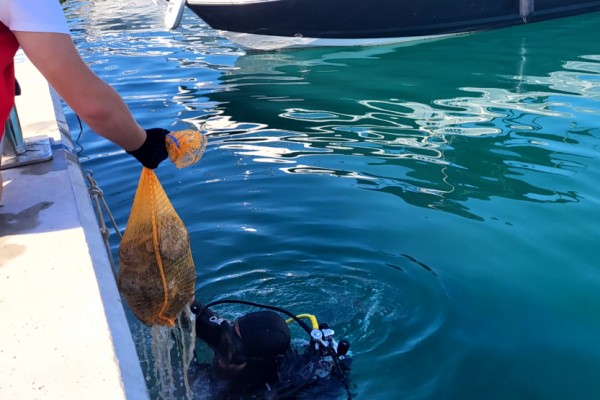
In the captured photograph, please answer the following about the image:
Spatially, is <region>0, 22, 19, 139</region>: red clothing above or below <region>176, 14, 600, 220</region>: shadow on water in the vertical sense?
above

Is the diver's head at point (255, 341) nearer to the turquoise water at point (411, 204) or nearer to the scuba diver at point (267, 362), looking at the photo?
the scuba diver at point (267, 362)

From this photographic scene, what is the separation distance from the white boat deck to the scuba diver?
0.74 m

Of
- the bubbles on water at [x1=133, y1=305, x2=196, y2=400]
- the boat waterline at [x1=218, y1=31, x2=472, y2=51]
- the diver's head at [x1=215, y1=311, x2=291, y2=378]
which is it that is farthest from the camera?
the boat waterline at [x1=218, y1=31, x2=472, y2=51]

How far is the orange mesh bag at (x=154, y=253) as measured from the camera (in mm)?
2898

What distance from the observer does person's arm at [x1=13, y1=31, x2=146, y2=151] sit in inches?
90.5

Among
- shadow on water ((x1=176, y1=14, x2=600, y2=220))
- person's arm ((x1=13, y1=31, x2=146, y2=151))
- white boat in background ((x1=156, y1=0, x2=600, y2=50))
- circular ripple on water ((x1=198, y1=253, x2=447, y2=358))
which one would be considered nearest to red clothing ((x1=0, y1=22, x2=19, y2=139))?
person's arm ((x1=13, y1=31, x2=146, y2=151))

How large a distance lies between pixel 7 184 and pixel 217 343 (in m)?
1.20

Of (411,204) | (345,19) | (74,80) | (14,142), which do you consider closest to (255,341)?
(74,80)

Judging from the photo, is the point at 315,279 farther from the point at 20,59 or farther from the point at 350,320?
the point at 20,59

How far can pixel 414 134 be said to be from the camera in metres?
7.12

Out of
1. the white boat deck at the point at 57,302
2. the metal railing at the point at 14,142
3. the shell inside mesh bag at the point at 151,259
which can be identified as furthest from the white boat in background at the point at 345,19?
the shell inside mesh bag at the point at 151,259

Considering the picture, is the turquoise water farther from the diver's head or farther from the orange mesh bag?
the orange mesh bag

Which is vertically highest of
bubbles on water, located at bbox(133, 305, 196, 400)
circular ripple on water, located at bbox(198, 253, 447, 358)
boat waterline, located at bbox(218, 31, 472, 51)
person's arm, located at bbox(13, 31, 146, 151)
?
person's arm, located at bbox(13, 31, 146, 151)

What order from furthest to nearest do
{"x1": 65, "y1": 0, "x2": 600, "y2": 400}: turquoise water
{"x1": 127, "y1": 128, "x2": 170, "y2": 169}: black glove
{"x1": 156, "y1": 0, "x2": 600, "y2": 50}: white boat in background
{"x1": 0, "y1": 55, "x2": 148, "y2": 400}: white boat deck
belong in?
1. {"x1": 156, "y1": 0, "x2": 600, "y2": 50}: white boat in background
2. {"x1": 65, "y1": 0, "x2": 600, "y2": 400}: turquoise water
3. {"x1": 127, "y1": 128, "x2": 170, "y2": 169}: black glove
4. {"x1": 0, "y1": 55, "x2": 148, "y2": 400}: white boat deck
